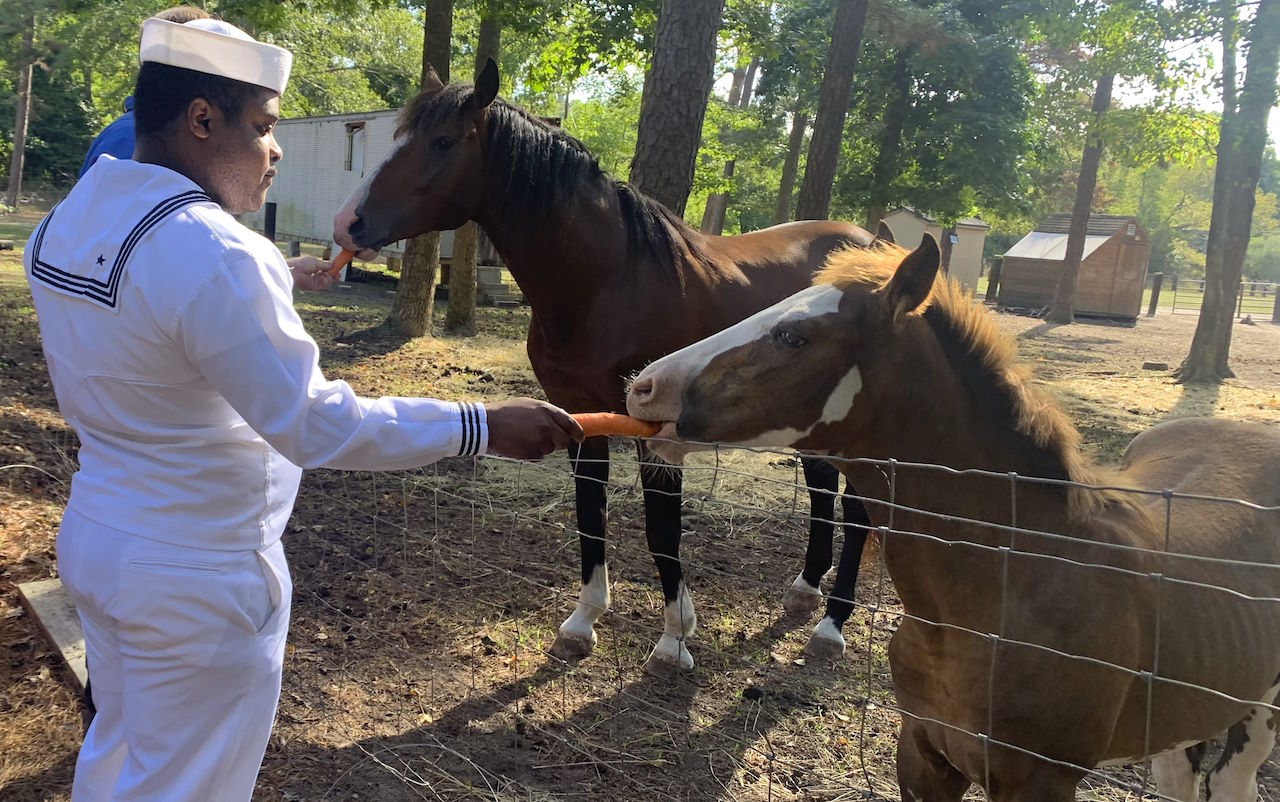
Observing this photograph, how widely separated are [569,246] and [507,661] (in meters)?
1.83

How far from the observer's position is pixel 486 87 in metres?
3.83

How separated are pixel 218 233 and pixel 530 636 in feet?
9.24

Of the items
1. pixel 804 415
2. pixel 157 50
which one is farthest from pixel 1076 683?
pixel 157 50

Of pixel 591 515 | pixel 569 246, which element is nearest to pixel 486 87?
pixel 569 246

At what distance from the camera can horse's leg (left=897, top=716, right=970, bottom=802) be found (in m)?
2.27

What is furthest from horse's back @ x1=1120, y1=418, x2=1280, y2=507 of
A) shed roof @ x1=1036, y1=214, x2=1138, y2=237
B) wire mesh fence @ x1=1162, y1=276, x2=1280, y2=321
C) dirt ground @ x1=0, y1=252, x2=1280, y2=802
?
wire mesh fence @ x1=1162, y1=276, x2=1280, y2=321

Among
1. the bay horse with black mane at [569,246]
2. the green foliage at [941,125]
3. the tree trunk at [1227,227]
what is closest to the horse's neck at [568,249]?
the bay horse with black mane at [569,246]

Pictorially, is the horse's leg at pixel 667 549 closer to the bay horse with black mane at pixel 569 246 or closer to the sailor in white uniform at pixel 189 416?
the bay horse with black mane at pixel 569 246

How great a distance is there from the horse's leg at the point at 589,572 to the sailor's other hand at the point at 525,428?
2.00m

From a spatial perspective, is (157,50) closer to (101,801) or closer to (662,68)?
(101,801)

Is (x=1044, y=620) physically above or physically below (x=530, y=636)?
above

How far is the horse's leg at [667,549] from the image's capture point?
378 cm

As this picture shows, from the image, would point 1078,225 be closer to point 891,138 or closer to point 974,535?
point 891,138

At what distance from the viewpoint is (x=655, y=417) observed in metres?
2.17
